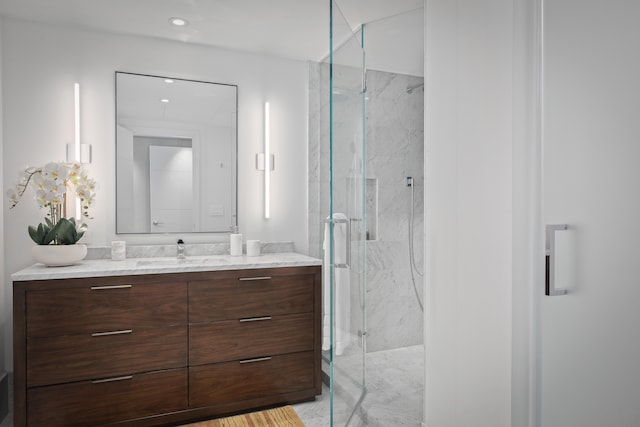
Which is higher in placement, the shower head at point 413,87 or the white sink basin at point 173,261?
the shower head at point 413,87

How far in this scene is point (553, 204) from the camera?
1.36 meters

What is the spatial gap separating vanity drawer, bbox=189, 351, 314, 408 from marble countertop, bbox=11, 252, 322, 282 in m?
0.59

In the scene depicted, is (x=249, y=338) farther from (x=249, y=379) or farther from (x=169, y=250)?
(x=169, y=250)

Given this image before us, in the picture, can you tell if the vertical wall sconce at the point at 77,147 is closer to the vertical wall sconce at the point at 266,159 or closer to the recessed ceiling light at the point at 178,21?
the recessed ceiling light at the point at 178,21

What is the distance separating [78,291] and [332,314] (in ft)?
4.48

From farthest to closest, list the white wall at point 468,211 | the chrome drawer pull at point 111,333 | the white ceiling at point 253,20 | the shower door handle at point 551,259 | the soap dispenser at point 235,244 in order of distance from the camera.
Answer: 1. the soap dispenser at point 235,244
2. the white ceiling at point 253,20
3. the chrome drawer pull at point 111,333
4. the white wall at point 468,211
5. the shower door handle at point 551,259

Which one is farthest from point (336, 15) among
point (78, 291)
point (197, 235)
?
point (78, 291)

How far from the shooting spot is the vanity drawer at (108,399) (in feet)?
6.70

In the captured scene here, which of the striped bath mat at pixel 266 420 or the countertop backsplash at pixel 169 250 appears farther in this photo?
the countertop backsplash at pixel 169 250

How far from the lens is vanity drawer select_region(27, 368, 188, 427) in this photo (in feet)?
6.70

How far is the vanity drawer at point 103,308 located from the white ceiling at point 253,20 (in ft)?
5.45

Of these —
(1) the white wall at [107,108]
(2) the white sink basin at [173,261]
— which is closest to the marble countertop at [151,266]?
(2) the white sink basin at [173,261]

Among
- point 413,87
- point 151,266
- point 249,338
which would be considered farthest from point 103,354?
point 413,87

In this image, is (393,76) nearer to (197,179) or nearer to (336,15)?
(336,15)
